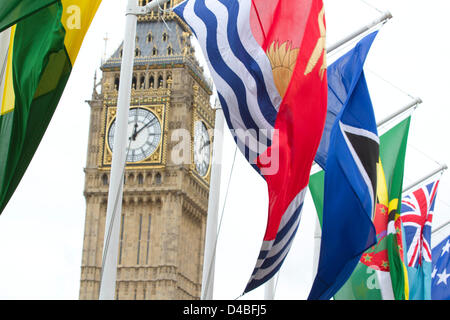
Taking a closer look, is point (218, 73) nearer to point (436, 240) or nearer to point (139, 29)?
point (436, 240)

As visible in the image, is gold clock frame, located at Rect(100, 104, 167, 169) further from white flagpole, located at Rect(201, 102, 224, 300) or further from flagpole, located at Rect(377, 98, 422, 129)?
white flagpole, located at Rect(201, 102, 224, 300)

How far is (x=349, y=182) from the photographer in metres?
17.5

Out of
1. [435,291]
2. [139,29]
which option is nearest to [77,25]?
[435,291]

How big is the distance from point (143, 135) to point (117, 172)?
52.3 meters

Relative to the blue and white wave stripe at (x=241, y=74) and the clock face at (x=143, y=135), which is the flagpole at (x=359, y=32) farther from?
the clock face at (x=143, y=135)

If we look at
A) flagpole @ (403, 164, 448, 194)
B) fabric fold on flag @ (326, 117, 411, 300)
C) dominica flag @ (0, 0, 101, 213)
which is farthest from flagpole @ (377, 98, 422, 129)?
dominica flag @ (0, 0, 101, 213)

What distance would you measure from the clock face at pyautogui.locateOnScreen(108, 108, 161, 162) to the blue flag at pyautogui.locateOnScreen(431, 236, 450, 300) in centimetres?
3716

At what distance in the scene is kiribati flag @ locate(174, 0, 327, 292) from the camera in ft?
51.5

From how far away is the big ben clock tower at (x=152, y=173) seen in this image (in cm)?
6775

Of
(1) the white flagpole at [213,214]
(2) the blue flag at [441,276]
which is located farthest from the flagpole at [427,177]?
(1) the white flagpole at [213,214]

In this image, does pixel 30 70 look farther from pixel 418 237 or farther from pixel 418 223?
pixel 418 223

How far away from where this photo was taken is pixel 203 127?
71.2m

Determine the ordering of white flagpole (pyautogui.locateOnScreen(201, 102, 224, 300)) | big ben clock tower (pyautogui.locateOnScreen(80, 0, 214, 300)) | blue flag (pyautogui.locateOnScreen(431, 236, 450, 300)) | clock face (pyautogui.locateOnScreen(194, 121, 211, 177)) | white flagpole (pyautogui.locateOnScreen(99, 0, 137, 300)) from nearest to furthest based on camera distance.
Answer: white flagpole (pyautogui.locateOnScreen(99, 0, 137, 300))
white flagpole (pyautogui.locateOnScreen(201, 102, 224, 300))
blue flag (pyautogui.locateOnScreen(431, 236, 450, 300))
big ben clock tower (pyautogui.locateOnScreen(80, 0, 214, 300))
clock face (pyautogui.locateOnScreen(194, 121, 211, 177))

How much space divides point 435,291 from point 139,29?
44.5 metres
